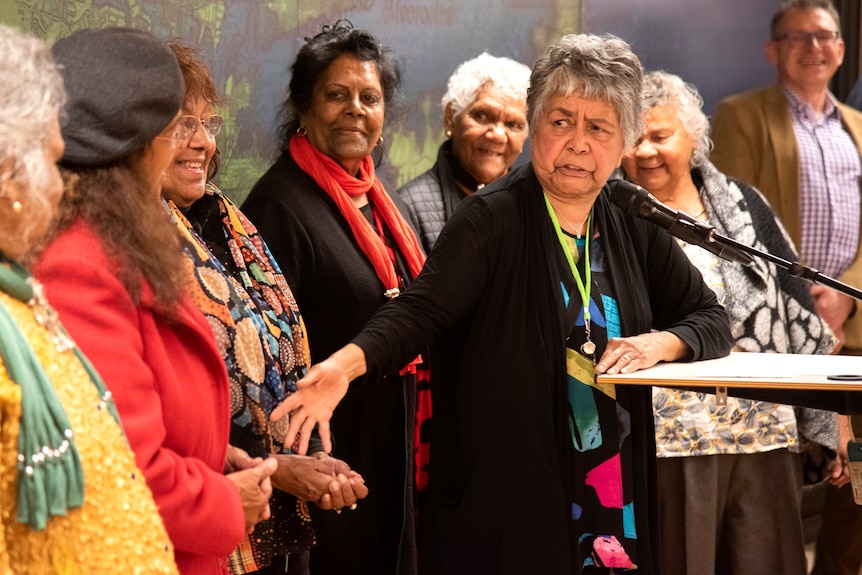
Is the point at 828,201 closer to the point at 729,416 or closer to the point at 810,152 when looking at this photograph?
the point at 810,152

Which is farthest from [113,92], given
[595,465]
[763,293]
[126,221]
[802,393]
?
[763,293]

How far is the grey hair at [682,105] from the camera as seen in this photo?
3660 millimetres

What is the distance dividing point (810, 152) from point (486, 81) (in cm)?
166

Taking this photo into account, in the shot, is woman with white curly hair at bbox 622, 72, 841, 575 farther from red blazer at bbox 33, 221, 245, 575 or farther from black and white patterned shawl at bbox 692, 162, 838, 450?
red blazer at bbox 33, 221, 245, 575

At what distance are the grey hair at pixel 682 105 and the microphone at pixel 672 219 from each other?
3.79ft

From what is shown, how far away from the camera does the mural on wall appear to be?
3209 millimetres

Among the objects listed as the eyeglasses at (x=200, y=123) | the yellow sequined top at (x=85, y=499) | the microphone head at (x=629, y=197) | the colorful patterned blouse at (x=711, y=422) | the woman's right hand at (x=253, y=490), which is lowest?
the colorful patterned blouse at (x=711, y=422)

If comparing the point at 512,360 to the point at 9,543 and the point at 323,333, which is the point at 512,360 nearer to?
the point at 323,333

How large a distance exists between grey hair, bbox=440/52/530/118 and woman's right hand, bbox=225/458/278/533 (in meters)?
2.21

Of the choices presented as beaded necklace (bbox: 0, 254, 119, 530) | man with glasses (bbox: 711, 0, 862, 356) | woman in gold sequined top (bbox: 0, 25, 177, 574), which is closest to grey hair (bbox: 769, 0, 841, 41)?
man with glasses (bbox: 711, 0, 862, 356)

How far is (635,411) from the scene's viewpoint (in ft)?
8.24

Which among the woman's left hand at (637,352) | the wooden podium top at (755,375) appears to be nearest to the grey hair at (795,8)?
the wooden podium top at (755,375)

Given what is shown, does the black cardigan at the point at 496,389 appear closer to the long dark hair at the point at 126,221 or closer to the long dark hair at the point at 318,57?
the long dark hair at the point at 126,221

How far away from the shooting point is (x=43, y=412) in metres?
1.40
